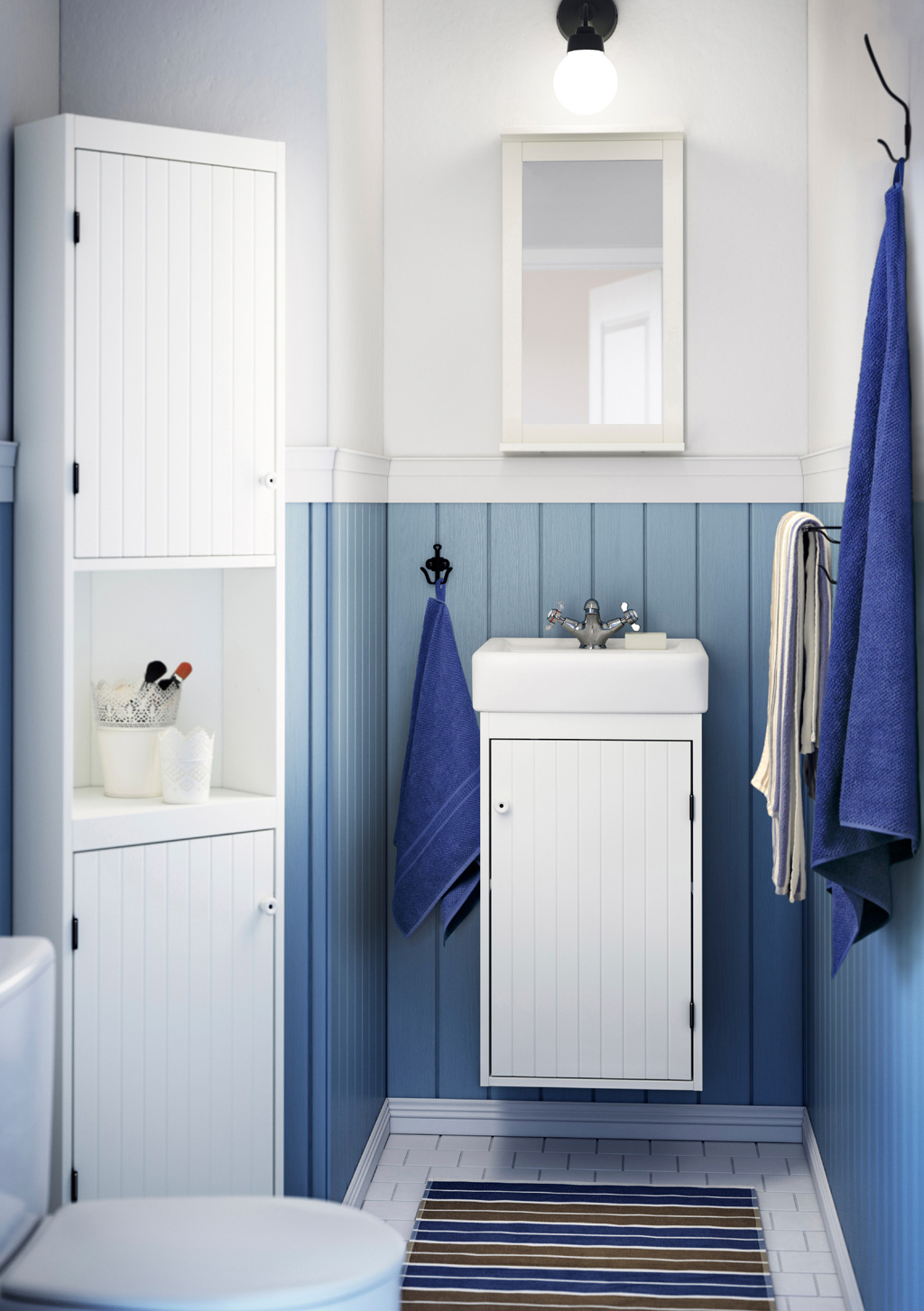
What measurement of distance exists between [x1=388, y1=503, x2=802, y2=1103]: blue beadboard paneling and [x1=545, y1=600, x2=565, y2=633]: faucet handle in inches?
0.9

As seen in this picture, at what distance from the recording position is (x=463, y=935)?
281 centimetres

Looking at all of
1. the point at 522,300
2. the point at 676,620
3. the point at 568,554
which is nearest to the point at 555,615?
the point at 568,554

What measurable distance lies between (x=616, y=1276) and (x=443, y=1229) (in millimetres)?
344

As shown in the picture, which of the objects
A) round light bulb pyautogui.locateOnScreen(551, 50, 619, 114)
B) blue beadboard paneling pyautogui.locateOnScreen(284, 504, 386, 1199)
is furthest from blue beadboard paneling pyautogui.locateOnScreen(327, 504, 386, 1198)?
round light bulb pyautogui.locateOnScreen(551, 50, 619, 114)

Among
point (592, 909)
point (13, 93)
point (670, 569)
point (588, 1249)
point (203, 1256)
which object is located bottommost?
point (588, 1249)

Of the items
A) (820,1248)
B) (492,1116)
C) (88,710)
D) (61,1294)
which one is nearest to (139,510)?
(88,710)

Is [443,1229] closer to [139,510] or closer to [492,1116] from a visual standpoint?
[492,1116]

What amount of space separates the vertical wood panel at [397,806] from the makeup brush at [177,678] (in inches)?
28.1

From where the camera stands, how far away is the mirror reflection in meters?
2.66

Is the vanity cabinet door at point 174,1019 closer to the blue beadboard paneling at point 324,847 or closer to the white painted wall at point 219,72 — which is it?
the blue beadboard paneling at point 324,847

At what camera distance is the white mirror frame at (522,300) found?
265cm

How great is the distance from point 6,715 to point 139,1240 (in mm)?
854

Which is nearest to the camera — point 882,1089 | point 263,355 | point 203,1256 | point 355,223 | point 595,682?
point 203,1256

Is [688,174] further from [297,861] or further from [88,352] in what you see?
[297,861]
